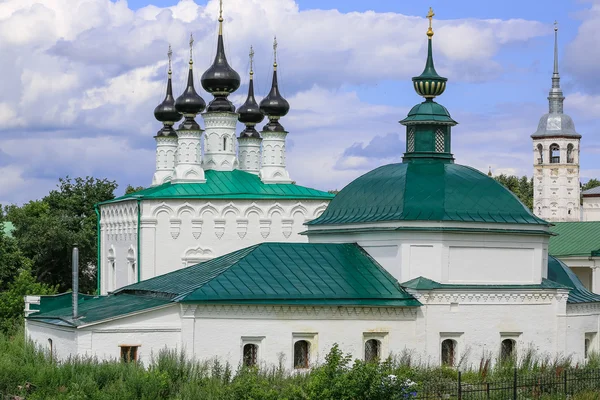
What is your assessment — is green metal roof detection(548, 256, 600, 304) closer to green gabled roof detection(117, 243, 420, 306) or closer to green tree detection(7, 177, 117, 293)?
green gabled roof detection(117, 243, 420, 306)

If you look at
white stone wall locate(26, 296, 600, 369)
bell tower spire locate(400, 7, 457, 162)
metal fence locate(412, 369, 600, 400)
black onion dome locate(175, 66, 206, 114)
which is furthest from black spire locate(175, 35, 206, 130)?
metal fence locate(412, 369, 600, 400)

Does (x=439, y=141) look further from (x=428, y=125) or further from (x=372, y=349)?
(x=372, y=349)

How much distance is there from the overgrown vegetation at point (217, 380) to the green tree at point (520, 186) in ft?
226

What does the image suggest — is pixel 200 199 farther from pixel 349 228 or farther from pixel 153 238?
pixel 349 228

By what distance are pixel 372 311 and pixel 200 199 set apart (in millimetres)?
16730

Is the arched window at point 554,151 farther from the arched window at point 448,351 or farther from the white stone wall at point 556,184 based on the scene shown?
the arched window at point 448,351

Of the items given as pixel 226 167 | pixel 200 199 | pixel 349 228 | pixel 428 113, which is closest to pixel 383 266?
pixel 349 228

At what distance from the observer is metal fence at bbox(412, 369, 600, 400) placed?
23.0 metres

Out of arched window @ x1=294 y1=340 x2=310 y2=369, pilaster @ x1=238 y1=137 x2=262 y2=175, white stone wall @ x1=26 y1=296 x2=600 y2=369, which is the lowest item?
arched window @ x1=294 y1=340 x2=310 y2=369

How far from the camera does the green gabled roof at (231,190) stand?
43.6 metres

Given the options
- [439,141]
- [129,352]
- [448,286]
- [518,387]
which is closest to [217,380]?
[129,352]

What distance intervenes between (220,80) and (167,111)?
511cm

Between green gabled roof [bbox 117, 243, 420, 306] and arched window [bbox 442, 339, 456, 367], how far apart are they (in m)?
1.25

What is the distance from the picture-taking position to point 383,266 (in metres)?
28.9
